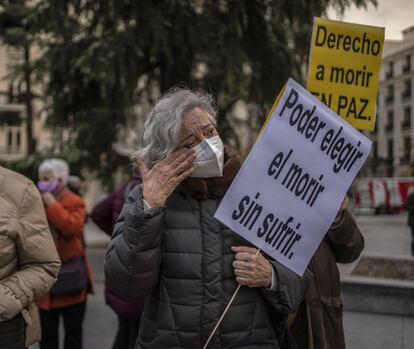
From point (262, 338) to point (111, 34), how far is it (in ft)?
23.3

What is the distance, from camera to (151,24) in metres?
7.96

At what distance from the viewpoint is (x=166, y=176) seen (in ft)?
6.91

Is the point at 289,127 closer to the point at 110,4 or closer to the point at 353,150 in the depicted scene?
the point at 353,150

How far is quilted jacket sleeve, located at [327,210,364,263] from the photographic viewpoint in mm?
3031

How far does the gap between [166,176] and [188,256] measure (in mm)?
313

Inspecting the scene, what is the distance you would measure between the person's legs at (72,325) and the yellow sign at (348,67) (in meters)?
2.42

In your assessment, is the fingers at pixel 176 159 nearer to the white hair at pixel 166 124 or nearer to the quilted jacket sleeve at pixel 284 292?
the white hair at pixel 166 124

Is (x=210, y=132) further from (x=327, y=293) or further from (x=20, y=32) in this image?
(x=20, y=32)

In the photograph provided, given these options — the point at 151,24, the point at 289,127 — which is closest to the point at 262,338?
the point at 289,127

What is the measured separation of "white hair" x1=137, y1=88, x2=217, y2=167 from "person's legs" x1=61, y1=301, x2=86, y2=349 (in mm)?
2384

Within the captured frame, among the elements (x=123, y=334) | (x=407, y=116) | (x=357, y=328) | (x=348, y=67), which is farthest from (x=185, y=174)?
(x=407, y=116)

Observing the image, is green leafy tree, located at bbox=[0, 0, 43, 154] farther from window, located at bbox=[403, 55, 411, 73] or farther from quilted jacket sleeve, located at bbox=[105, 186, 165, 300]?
quilted jacket sleeve, located at bbox=[105, 186, 165, 300]

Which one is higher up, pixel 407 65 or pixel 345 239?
pixel 407 65

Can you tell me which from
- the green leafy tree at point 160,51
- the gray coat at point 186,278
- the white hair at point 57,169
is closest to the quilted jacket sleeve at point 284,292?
the gray coat at point 186,278
